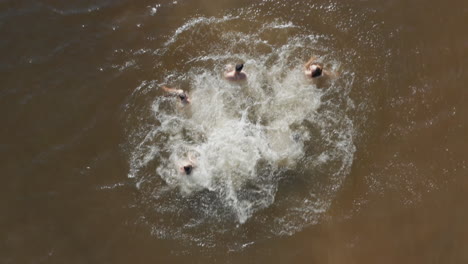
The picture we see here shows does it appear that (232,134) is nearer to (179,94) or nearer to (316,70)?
(179,94)

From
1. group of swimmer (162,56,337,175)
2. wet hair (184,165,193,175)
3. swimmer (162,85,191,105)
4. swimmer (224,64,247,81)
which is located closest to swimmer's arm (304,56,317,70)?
group of swimmer (162,56,337,175)

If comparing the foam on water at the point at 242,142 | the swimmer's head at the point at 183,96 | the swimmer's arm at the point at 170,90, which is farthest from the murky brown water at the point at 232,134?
the swimmer's head at the point at 183,96

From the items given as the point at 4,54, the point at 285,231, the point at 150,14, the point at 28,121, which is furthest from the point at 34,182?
the point at 285,231

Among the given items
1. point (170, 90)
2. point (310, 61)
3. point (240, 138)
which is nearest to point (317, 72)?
point (310, 61)

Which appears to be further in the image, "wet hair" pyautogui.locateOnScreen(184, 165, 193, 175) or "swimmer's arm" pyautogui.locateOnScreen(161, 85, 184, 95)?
"swimmer's arm" pyautogui.locateOnScreen(161, 85, 184, 95)

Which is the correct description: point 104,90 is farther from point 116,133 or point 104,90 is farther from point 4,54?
point 4,54

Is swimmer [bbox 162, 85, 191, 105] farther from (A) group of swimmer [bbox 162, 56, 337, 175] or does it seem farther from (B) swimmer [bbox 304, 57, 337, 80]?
(B) swimmer [bbox 304, 57, 337, 80]
